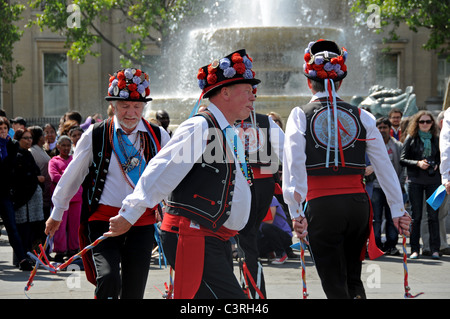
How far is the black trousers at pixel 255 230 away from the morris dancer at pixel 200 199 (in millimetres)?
1533

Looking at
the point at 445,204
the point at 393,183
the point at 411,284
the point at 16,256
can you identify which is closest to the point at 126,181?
the point at 393,183

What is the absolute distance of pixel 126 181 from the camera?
18.0 feet

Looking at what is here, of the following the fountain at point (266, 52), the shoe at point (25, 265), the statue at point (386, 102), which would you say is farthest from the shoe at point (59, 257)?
the statue at point (386, 102)

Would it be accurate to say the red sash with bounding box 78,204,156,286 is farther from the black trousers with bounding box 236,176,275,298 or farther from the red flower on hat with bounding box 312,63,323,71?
the red flower on hat with bounding box 312,63,323,71

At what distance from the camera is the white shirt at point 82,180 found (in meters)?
5.45

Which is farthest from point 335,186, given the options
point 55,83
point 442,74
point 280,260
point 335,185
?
point 442,74

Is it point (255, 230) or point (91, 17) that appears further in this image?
point (91, 17)

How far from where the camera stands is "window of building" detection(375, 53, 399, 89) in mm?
37156

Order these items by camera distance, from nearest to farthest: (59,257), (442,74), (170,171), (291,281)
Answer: (170,171) → (291,281) → (59,257) → (442,74)

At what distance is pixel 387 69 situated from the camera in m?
37.4

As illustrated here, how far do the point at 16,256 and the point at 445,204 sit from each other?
5.56 m

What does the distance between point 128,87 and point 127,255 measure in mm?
1231

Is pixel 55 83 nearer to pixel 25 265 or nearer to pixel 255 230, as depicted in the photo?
pixel 25 265
